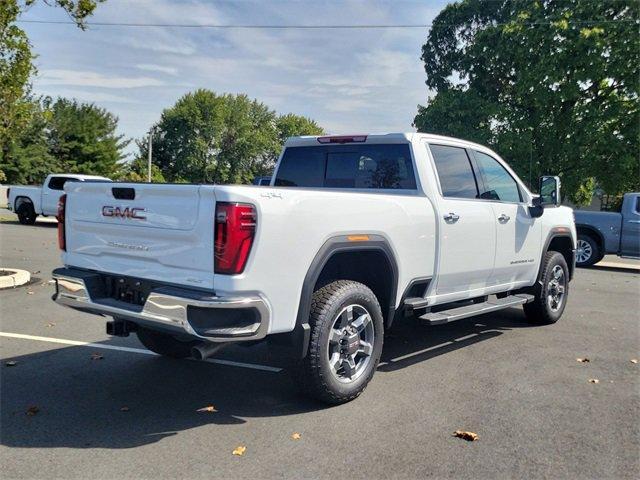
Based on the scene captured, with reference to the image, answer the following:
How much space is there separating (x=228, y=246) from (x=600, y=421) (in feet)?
9.50

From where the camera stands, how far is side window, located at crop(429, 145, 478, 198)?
5.35 meters

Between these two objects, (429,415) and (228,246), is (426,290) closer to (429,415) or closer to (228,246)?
(429,415)

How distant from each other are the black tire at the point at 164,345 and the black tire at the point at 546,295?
410 cm

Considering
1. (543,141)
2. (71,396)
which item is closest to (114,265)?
(71,396)

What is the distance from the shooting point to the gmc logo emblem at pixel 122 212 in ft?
12.6

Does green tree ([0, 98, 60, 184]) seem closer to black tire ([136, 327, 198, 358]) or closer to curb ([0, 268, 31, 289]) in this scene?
curb ([0, 268, 31, 289])

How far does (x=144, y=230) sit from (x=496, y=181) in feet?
12.7

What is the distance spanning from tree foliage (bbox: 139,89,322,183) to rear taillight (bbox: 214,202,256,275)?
67015 mm

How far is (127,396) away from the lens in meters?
4.35

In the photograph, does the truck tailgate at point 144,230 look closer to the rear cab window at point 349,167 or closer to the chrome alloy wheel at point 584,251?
the rear cab window at point 349,167

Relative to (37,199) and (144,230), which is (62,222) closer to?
(144,230)

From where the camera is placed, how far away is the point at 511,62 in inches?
917

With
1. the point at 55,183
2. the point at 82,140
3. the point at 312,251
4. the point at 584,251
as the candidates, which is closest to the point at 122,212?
the point at 312,251

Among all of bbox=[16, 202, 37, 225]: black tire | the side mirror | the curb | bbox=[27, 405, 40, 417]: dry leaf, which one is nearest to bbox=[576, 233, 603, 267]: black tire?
the side mirror
